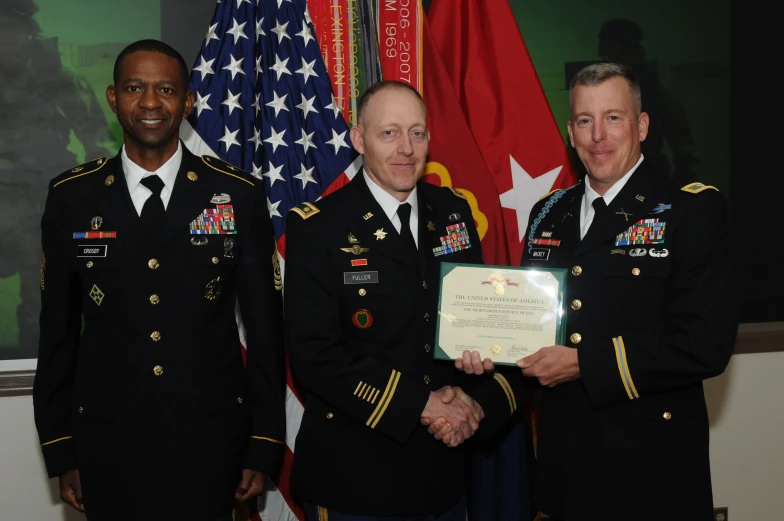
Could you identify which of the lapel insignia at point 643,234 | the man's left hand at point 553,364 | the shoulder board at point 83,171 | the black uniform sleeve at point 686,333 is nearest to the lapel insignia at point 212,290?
the shoulder board at point 83,171

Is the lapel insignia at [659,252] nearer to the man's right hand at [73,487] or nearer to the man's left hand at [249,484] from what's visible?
the man's left hand at [249,484]

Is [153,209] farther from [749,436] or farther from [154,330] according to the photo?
[749,436]

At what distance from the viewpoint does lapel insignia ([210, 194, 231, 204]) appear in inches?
91.2

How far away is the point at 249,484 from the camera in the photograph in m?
2.30

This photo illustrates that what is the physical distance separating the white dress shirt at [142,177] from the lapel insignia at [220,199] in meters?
0.13

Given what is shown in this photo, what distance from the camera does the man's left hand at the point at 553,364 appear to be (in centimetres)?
215

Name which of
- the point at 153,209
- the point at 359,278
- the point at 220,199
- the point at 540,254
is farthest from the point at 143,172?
the point at 540,254

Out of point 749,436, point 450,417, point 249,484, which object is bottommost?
point 749,436

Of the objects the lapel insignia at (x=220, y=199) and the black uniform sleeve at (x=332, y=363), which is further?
the lapel insignia at (x=220, y=199)

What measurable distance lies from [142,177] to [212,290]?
40cm

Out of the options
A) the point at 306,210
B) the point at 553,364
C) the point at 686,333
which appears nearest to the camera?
the point at 686,333

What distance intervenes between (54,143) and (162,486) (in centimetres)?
184

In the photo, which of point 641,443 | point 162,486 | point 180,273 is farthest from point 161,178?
point 641,443

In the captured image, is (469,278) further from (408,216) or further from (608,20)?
(608,20)
